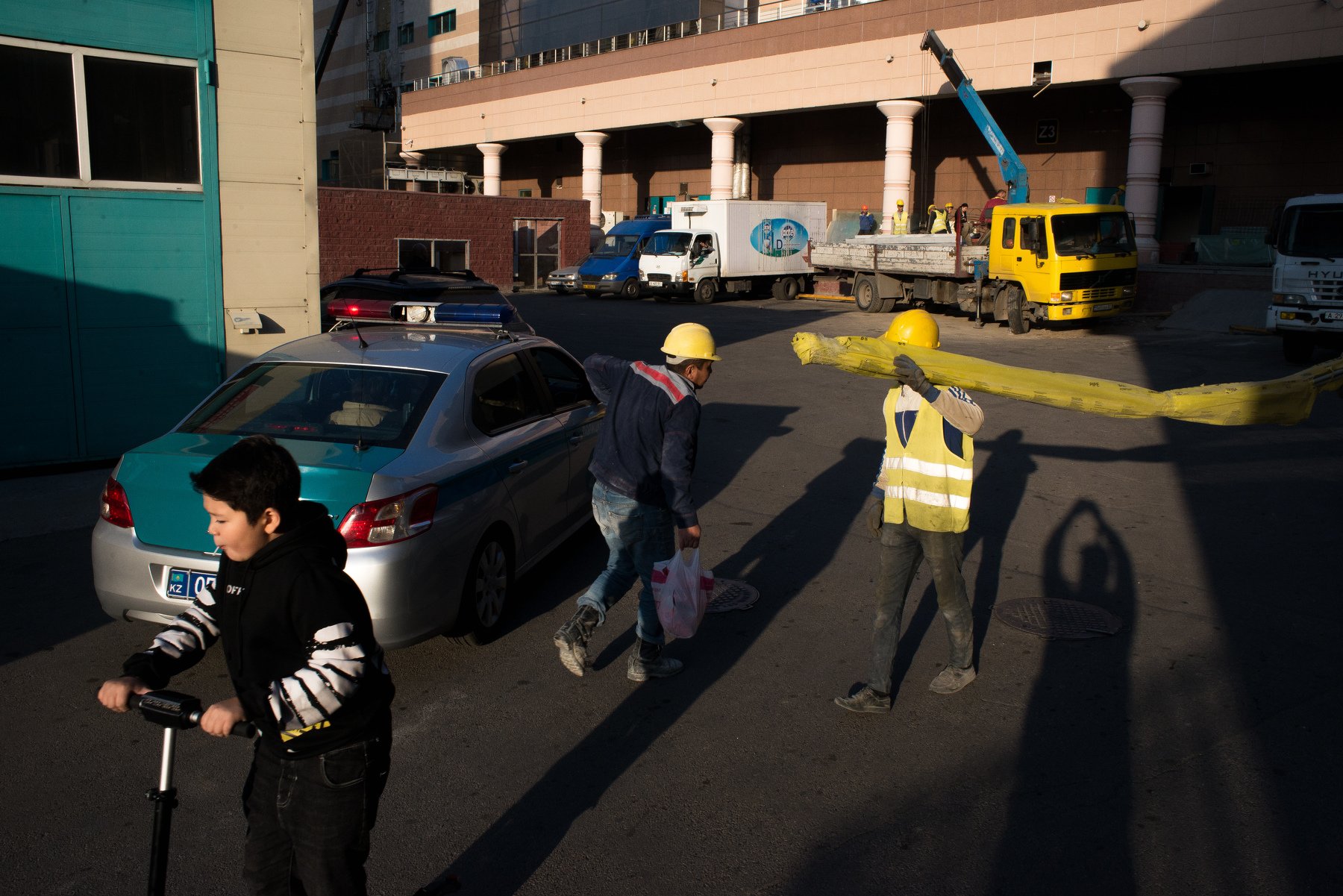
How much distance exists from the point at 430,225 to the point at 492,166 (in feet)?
67.7

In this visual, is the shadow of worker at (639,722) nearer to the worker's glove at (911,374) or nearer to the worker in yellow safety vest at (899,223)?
the worker's glove at (911,374)

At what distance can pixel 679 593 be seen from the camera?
511 cm

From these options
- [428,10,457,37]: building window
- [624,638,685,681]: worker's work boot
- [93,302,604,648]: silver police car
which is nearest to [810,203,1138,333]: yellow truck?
[93,302,604,648]: silver police car

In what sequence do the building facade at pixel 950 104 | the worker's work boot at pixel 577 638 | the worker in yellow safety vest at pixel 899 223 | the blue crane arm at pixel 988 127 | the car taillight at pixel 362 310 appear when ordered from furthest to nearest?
the worker in yellow safety vest at pixel 899 223, the building facade at pixel 950 104, the blue crane arm at pixel 988 127, the car taillight at pixel 362 310, the worker's work boot at pixel 577 638

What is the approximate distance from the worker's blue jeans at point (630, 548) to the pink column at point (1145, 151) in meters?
28.6

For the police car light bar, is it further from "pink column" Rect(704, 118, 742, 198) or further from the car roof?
"pink column" Rect(704, 118, 742, 198)

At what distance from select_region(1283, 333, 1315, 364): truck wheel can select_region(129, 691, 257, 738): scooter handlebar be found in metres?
18.4

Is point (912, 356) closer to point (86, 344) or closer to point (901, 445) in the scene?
point (901, 445)

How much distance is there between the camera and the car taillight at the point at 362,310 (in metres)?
7.58

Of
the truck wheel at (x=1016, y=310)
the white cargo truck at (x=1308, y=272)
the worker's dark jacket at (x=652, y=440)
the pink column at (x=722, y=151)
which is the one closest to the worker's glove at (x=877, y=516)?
the worker's dark jacket at (x=652, y=440)

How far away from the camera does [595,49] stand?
154 ft

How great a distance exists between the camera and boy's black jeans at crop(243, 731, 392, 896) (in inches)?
108

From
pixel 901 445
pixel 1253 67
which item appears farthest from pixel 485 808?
pixel 1253 67

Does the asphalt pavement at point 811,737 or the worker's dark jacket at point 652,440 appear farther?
the worker's dark jacket at point 652,440
